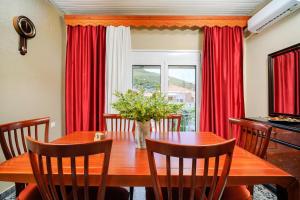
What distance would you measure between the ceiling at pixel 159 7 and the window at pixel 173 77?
712 mm

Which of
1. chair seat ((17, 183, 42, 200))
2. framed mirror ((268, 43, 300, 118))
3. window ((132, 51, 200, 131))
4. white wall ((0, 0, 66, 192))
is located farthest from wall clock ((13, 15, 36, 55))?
framed mirror ((268, 43, 300, 118))

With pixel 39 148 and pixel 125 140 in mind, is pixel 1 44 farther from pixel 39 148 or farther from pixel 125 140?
pixel 39 148

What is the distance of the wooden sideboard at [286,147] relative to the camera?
6.23 ft

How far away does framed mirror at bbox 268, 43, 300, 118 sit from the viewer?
237cm

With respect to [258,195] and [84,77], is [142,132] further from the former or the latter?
[84,77]

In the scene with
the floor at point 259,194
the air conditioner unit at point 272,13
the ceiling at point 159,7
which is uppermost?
the ceiling at point 159,7

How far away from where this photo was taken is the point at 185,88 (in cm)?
367

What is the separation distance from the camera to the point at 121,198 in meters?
1.32

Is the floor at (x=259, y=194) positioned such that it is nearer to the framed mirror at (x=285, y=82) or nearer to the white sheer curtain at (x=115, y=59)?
the framed mirror at (x=285, y=82)

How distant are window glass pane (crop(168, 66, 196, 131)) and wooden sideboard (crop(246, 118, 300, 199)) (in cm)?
154

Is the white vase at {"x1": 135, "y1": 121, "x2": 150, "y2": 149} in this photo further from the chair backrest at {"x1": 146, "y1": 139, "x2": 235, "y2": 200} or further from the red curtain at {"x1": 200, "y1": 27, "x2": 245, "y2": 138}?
the red curtain at {"x1": 200, "y1": 27, "x2": 245, "y2": 138}

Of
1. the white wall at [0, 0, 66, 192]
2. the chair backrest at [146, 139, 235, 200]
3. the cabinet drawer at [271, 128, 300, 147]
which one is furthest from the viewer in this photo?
the white wall at [0, 0, 66, 192]

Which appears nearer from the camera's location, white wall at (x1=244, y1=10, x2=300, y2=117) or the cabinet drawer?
the cabinet drawer

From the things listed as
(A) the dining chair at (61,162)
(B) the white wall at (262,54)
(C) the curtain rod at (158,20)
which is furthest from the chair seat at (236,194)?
(C) the curtain rod at (158,20)
